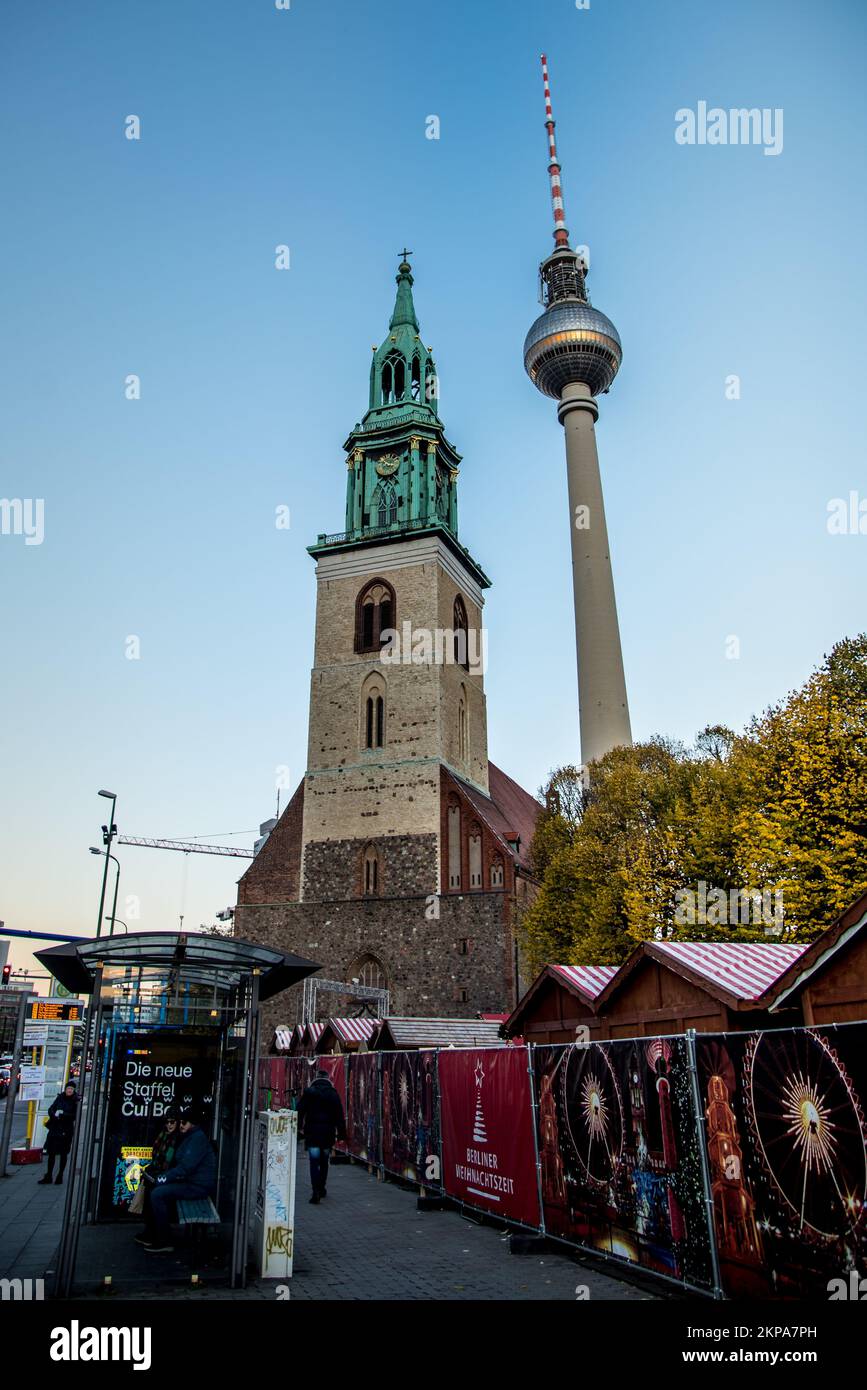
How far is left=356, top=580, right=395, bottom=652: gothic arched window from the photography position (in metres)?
45.9

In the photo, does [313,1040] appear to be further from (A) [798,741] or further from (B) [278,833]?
(A) [798,741]

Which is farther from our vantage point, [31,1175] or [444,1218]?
[31,1175]

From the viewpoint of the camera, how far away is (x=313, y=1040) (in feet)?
103

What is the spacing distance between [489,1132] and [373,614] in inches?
1438

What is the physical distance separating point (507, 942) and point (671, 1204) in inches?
1172

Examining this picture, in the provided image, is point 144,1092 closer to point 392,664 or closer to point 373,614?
point 392,664

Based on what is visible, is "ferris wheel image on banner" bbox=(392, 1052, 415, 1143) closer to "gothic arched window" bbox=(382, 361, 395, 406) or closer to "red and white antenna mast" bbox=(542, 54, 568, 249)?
"gothic arched window" bbox=(382, 361, 395, 406)

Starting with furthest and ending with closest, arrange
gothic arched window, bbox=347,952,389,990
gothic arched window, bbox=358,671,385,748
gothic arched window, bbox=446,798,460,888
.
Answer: gothic arched window, bbox=358,671,385,748, gothic arched window, bbox=446,798,460,888, gothic arched window, bbox=347,952,389,990

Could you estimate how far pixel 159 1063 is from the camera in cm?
1134

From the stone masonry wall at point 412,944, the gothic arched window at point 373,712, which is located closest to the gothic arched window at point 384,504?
the gothic arched window at point 373,712

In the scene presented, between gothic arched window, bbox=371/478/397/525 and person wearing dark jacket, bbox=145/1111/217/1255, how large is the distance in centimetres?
4196

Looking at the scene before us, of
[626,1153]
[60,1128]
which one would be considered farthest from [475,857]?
[626,1153]

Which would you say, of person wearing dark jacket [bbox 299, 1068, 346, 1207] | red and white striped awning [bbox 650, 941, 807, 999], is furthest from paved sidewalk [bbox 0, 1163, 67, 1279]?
red and white striped awning [bbox 650, 941, 807, 999]
